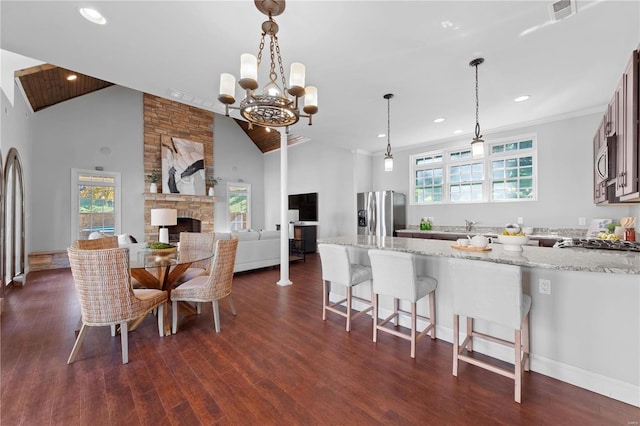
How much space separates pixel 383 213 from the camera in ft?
19.5

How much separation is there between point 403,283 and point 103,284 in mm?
2519

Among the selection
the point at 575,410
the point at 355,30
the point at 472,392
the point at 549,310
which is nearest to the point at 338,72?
the point at 355,30

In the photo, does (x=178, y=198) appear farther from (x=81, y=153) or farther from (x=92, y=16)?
(x=92, y=16)

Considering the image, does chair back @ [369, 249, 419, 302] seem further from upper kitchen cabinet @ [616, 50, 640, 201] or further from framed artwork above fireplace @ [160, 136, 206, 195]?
framed artwork above fireplace @ [160, 136, 206, 195]

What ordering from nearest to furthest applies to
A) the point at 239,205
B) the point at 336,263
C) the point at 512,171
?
1. the point at 336,263
2. the point at 512,171
3. the point at 239,205

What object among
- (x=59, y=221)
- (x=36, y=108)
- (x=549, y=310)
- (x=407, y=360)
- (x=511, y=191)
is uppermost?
(x=36, y=108)

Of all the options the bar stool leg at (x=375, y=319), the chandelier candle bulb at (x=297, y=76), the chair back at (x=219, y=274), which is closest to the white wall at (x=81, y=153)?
the chair back at (x=219, y=274)

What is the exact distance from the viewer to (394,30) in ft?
7.22

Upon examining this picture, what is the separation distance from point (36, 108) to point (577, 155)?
1066 centimetres

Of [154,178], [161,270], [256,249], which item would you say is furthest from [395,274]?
[154,178]

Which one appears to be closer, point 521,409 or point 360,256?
point 521,409

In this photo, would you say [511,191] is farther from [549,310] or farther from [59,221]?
[59,221]

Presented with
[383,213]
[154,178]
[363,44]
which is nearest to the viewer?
[363,44]

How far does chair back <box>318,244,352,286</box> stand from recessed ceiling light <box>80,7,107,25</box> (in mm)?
2724
